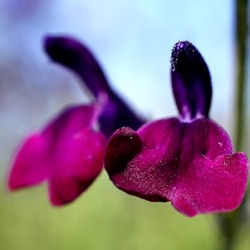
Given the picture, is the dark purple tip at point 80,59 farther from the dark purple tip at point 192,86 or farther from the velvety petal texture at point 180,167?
the velvety petal texture at point 180,167

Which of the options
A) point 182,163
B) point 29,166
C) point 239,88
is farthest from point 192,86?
point 29,166

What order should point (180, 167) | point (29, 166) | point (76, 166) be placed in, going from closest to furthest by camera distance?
point (180, 167), point (76, 166), point (29, 166)

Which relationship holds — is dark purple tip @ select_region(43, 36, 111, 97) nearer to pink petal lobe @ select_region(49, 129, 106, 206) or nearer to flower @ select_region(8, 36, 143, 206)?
flower @ select_region(8, 36, 143, 206)

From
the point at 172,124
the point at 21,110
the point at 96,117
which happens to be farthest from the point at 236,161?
the point at 21,110

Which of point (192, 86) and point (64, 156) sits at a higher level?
point (192, 86)

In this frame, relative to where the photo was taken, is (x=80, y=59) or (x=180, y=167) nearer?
(x=180, y=167)

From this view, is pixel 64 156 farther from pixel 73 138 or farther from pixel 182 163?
pixel 182 163

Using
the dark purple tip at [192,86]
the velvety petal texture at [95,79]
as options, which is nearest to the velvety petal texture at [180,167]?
the dark purple tip at [192,86]

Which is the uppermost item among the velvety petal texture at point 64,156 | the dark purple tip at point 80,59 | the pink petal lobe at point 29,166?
the dark purple tip at point 80,59
